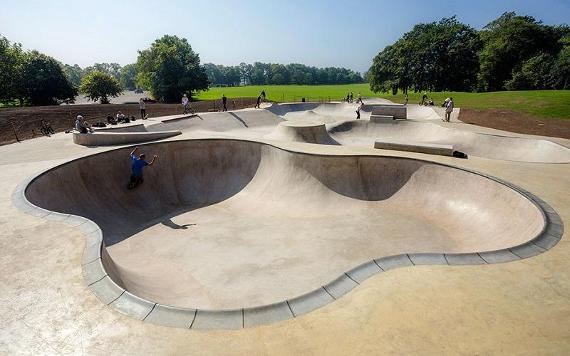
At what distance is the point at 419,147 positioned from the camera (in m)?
14.9

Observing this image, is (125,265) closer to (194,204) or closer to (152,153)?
(194,204)

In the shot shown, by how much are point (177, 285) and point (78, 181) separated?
7.39 m

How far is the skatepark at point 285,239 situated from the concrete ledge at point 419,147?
5.2 inches

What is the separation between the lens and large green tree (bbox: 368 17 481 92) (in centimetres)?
6331

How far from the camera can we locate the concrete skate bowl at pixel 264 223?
6051mm

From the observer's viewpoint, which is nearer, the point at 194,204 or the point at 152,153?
the point at 194,204

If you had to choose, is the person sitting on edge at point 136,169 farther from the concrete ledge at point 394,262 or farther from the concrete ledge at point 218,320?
the concrete ledge at point 394,262

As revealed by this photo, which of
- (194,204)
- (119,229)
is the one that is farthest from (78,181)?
(194,204)

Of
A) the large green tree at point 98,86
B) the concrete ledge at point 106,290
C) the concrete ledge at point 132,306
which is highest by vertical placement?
the large green tree at point 98,86

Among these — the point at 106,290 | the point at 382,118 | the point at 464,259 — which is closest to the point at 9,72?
the point at 382,118

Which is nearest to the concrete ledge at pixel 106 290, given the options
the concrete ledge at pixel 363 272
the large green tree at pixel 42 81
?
the concrete ledge at pixel 363 272

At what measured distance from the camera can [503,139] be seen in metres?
18.2

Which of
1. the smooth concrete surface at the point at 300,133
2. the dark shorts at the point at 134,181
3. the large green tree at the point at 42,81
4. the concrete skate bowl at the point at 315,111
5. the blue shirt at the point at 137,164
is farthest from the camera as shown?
the large green tree at the point at 42,81

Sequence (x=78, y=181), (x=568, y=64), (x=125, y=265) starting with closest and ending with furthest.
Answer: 1. (x=125, y=265)
2. (x=78, y=181)
3. (x=568, y=64)
